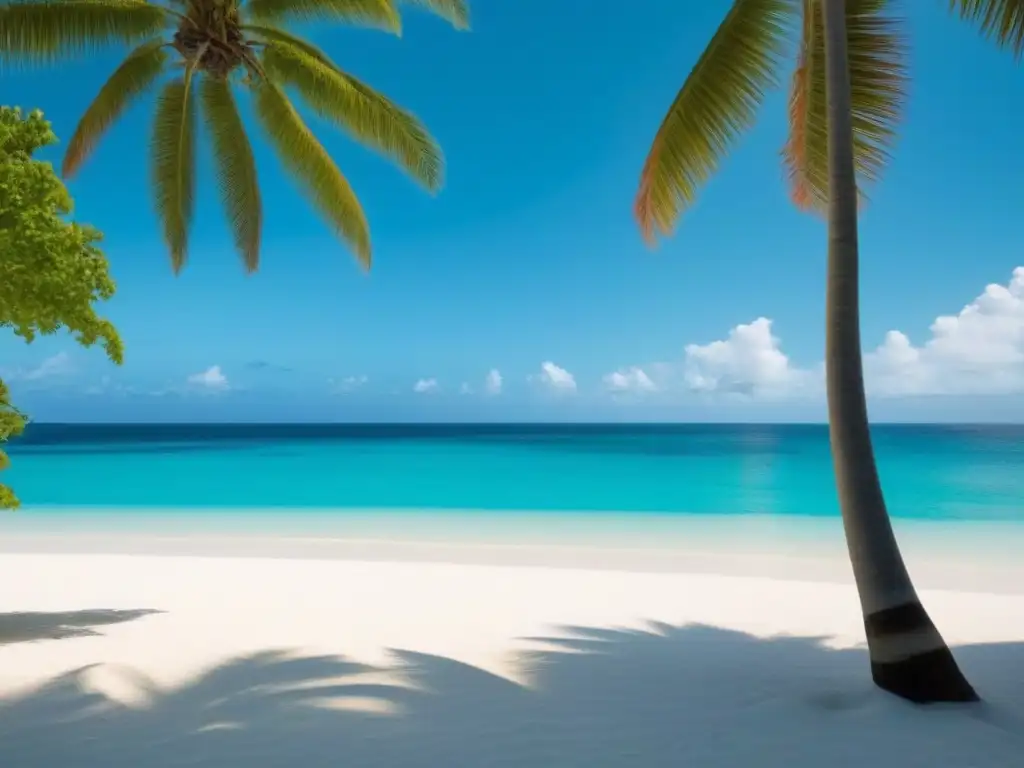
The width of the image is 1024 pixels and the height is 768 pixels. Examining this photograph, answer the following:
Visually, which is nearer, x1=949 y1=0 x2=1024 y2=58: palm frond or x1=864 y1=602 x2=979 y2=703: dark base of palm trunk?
x1=864 y1=602 x2=979 y2=703: dark base of palm trunk

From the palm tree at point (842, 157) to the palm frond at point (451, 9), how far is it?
3.43 m

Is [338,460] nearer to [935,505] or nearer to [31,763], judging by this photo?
[935,505]

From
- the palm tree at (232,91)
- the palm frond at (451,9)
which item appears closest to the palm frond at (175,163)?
the palm tree at (232,91)

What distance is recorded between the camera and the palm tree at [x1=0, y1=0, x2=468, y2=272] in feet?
25.9

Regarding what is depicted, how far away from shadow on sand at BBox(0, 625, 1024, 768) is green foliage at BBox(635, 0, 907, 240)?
3.27 m

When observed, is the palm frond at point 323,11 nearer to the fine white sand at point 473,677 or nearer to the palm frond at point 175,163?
the palm frond at point 175,163

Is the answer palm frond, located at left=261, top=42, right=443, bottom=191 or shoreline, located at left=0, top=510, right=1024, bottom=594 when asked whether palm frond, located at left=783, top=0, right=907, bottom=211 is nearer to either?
palm frond, located at left=261, top=42, right=443, bottom=191

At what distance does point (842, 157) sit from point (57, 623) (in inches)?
246

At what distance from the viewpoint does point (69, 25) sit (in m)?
7.82

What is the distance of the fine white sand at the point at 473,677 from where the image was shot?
11.5 feet

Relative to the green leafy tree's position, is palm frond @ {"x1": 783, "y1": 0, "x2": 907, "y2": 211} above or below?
above

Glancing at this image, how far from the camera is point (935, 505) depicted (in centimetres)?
2073

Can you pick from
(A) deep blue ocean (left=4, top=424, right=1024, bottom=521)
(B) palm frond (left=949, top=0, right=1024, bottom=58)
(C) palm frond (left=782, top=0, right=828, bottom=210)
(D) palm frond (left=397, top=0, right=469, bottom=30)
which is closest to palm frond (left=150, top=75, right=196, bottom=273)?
(D) palm frond (left=397, top=0, right=469, bottom=30)

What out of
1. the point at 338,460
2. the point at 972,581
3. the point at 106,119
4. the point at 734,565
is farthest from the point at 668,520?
the point at 338,460
